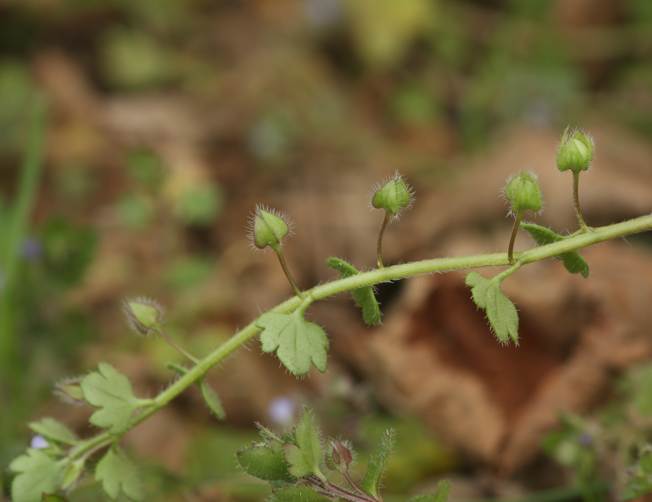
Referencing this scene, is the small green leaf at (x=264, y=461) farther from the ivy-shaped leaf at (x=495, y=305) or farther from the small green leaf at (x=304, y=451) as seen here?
the ivy-shaped leaf at (x=495, y=305)

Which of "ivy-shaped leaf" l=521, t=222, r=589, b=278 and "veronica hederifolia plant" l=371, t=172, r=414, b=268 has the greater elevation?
"veronica hederifolia plant" l=371, t=172, r=414, b=268

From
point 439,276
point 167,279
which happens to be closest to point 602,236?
point 439,276

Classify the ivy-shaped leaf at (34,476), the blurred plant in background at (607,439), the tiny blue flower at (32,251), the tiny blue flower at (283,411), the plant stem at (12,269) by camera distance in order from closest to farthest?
the ivy-shaped leaf at (34,476), the blurred plant in background at (607,439), the tiny blue flower at (283,411), the plant stem at (12,269), the tiny blue flower at (32,251)

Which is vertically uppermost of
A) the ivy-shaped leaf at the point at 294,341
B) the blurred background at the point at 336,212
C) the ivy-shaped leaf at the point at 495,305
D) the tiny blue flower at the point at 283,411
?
the ivy-shaped leaf at the point at 495,305

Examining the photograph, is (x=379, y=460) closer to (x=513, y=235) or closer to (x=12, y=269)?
(x=513, y=235)

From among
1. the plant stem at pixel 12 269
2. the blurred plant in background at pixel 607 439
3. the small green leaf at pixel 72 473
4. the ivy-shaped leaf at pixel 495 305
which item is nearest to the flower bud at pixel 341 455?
the ivy-shaped leaf at pixel 495 305

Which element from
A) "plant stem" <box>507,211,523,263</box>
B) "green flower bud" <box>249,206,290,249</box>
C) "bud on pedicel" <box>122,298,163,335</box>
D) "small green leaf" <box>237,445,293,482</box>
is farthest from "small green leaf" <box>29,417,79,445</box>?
"plant stem" <box>507,211,523,263</box>

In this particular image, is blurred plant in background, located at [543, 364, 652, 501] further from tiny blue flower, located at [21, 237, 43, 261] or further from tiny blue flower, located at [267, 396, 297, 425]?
tiny blue flower, located at [21, 237, 43, 261]

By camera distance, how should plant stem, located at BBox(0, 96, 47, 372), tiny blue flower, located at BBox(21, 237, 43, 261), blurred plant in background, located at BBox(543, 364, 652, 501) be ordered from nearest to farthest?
blurred plant in background, located at BBox(543, 364, 652, 501) < plant stem, located at BBox(0, 96, 47, 372) < tiny blue flower, located at BBox(21, 237, 43, 261)
